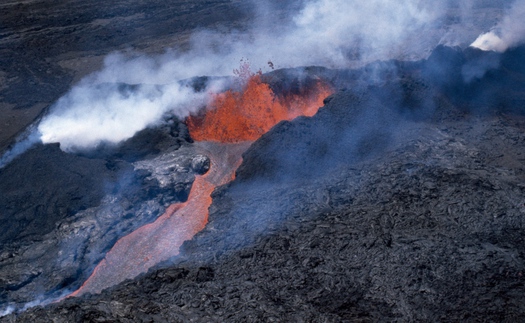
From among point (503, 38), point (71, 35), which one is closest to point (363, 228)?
point (503, 38)

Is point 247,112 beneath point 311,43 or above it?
beneath

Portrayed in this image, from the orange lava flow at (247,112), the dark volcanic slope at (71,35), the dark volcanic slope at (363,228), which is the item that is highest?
the dark volcanic slope at (71,35)

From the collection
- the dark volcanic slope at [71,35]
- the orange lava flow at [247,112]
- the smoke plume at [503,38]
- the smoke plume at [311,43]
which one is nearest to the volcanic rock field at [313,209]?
the orange lava flow at [247,112]

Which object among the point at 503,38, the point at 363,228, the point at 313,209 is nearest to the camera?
the point at 363,228

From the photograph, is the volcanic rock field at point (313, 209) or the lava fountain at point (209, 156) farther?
the lava fountain at point (209, 156)

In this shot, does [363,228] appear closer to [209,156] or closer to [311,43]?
[209,156]

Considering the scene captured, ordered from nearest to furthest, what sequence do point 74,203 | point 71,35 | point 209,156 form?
point 74,203 < point 209,156 < point 71,35

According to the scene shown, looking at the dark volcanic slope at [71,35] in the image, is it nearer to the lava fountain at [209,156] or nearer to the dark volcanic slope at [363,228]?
the lava fountain at [209,156]

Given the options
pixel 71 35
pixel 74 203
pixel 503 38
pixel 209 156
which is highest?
pixel 71 35
